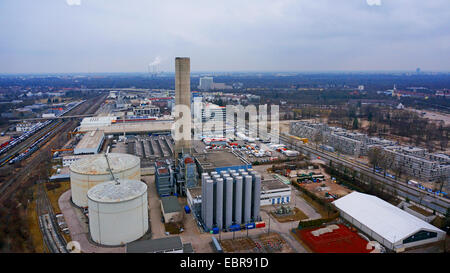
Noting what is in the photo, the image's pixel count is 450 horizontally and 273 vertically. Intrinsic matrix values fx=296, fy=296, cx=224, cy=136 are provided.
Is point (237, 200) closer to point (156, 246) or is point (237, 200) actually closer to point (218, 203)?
point (218, 203)

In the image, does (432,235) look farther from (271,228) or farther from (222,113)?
(222,113)

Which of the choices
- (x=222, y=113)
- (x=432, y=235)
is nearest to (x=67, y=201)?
(x=432, y=235)

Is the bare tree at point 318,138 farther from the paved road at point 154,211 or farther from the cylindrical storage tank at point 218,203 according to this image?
the cylindrical storage tank at point 218,203

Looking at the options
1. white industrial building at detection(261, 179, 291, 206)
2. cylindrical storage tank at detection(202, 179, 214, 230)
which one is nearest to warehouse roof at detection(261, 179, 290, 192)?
white industrial building at detection(261, 179, 291, 206)

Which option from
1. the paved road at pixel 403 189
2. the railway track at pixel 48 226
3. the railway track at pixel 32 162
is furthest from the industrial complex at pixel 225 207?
the railway track at pixel 32 162

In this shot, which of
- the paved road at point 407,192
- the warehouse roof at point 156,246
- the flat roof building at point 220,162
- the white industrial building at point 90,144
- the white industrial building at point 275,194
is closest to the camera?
the warehouse roof at point 156,246

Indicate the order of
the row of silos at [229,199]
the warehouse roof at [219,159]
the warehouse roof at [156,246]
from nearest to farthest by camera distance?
the warehouse roof at [156,246] < the row of silos at [229,199] < the warehouse roof at [219,159]

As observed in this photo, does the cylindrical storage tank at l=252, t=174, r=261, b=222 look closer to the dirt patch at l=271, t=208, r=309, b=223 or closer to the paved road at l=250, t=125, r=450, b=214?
the dirt patch at l=271, t=208, r=309, b=223
